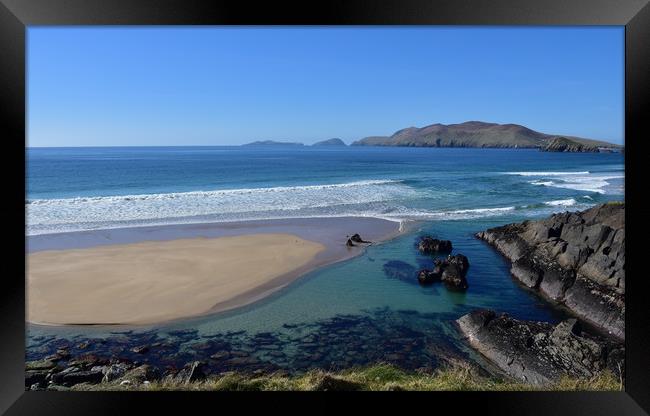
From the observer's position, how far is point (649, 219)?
2.70m

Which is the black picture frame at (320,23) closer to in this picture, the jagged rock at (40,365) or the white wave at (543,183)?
the jagged rock at (40,365)

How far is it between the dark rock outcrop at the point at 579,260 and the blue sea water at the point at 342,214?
Result: 34cm

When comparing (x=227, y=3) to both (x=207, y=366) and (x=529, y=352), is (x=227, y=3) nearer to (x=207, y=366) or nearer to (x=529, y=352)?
(x=207, y=366)

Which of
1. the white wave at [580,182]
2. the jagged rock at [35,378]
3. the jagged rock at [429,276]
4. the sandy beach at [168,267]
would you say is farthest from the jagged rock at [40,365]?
the white wave at [580,182]

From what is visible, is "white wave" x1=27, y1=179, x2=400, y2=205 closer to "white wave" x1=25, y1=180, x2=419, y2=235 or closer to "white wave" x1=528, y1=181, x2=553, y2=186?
"white wave" x1=25, y1=180, x2=419, y2=235

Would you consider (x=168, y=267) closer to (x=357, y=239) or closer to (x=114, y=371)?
(x=114, y=371)

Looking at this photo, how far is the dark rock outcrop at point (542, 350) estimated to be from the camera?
17.1 ft

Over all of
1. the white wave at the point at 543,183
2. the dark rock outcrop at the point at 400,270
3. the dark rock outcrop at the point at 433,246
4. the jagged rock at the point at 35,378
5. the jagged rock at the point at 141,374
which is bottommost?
the jagged rock at the point at 35,378

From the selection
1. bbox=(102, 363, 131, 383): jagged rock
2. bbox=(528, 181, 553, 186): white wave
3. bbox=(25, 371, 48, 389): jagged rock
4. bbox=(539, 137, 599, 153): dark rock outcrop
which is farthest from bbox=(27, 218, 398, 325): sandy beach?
bbox=(539, 137, 599, 153): dark rock outcrop

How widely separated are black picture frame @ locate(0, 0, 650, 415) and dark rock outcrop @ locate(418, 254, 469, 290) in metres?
5.74

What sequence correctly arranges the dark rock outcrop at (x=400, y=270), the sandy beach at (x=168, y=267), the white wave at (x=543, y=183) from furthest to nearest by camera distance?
the white wave at (x=543, y=183) < the dark rock outcrop at (x=400, y=270) < the sandy beach at (x=168, y=267)

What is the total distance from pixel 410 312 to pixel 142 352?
386cm

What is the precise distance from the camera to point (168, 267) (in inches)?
364

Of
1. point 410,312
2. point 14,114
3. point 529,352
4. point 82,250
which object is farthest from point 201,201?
point 14,114
